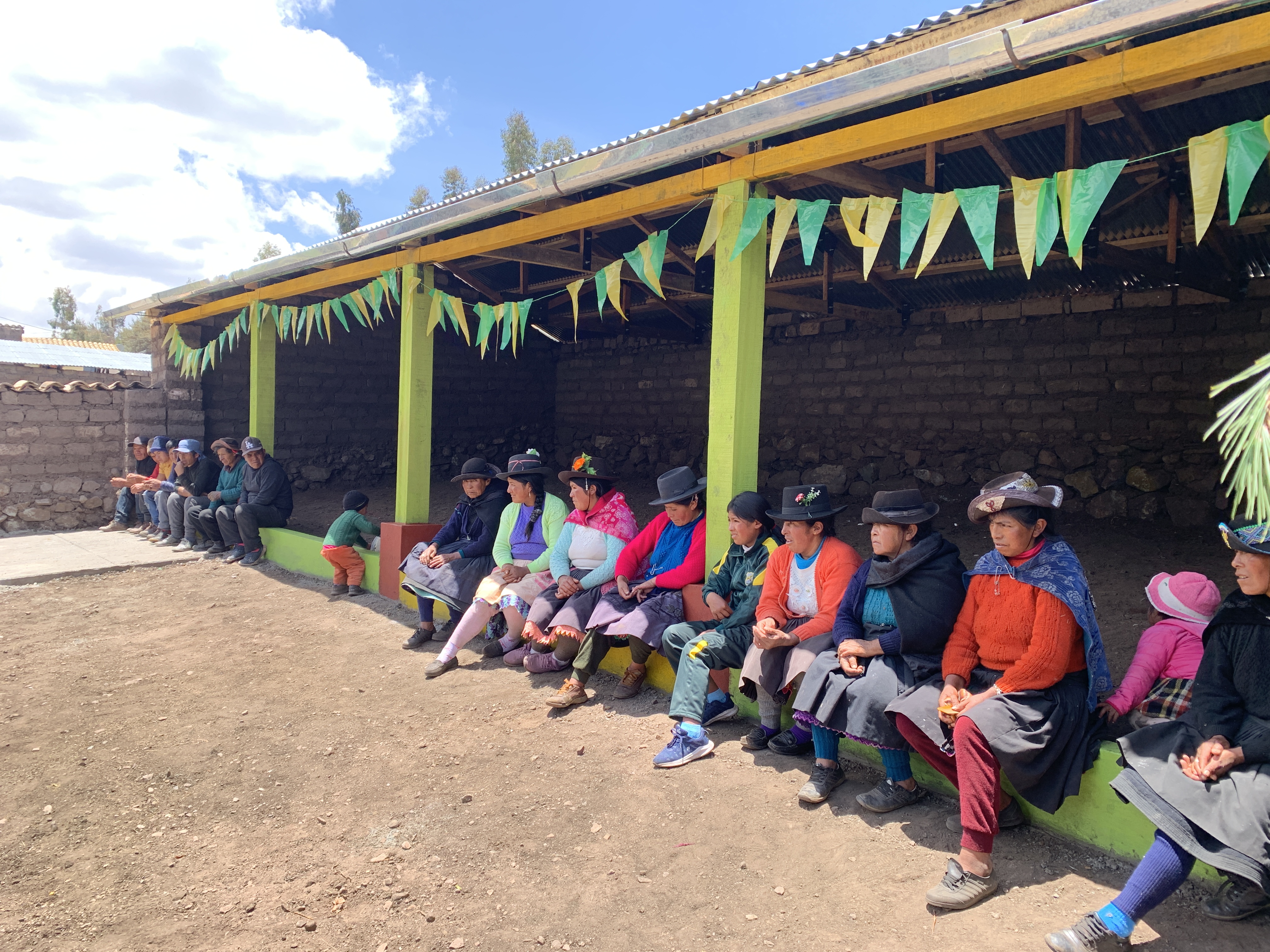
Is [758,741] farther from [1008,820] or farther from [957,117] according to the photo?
[957,117]

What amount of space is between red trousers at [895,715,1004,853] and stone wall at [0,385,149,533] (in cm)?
1069

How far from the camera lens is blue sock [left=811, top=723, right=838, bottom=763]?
133 inches

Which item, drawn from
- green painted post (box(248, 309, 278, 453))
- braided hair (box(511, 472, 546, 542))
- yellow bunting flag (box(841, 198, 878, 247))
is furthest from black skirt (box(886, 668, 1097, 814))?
green painted post (box(248, 309, 278, 453))

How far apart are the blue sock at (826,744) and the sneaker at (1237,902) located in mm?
1319

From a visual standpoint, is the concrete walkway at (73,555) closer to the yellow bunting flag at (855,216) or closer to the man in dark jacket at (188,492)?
the man in dark jacket at (188,492)

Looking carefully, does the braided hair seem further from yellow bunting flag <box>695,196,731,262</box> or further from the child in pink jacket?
the child in pink jacket

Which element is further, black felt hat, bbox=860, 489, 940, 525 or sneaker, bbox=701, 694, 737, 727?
sneaker, bbox=701, 694, 737, 727

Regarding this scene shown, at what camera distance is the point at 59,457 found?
1012 centimetres

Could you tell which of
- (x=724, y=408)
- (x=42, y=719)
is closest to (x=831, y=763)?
(x=724, y=408)

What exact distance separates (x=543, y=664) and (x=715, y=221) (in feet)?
9.39

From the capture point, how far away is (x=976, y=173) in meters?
5.05

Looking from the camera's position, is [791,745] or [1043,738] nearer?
[1043,738]

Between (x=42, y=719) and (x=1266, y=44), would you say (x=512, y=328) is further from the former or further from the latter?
(x=1266, y=44)

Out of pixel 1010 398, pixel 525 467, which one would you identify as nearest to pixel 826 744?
pixel 525 467
